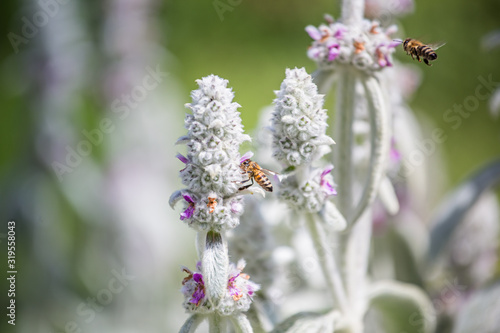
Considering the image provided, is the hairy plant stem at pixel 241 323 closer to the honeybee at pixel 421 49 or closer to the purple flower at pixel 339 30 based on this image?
the purple flower at pixel 339 30

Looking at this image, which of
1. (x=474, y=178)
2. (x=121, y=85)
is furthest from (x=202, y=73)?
(x=474, y=178)

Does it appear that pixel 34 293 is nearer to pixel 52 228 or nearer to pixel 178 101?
pixel 52 228

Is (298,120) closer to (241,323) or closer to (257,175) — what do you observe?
(257,175)

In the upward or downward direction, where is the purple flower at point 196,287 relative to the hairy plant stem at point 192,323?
upward

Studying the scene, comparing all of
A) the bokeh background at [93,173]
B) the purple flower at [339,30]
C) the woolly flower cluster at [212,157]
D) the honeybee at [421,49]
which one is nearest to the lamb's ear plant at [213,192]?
the woolly flower cluster at [212,157]

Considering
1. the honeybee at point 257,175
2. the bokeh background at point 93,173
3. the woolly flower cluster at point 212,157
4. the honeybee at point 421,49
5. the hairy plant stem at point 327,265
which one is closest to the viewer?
the woolly flower cluster at point 212,157
